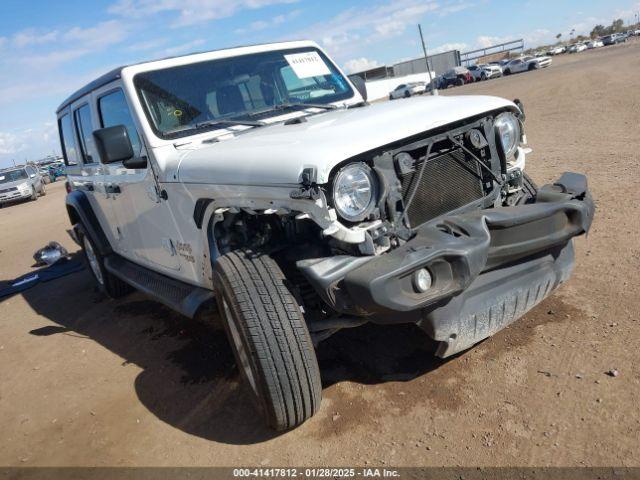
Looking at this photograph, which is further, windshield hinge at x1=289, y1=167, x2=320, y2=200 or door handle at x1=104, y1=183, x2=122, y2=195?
door handle at x1=104, y1=183, x2=122, y2=195

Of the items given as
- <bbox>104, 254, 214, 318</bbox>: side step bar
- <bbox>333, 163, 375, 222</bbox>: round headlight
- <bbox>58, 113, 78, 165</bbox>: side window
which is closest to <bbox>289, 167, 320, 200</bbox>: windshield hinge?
<bbox>333, 163, 375, 222</bbox>: round headlight

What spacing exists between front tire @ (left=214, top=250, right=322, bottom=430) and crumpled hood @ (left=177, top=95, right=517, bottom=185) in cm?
51

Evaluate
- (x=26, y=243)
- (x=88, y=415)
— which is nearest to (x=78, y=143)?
(x=88, y=415)

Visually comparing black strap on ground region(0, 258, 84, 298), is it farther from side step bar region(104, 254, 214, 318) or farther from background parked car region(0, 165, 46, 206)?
background parked car region(0, 165, 46, 206)

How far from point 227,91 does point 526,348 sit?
9.09 feet

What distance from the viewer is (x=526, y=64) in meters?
43.4

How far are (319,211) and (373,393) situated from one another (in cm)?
130

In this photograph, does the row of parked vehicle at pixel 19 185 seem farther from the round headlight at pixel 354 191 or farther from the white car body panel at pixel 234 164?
the round headlight at pixel 354 191

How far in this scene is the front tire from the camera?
9.32ft

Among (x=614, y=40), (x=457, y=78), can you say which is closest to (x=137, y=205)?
(x=457, y=78)

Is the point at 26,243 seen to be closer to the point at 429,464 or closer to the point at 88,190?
the point at 88,190

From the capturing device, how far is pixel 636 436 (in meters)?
2.55

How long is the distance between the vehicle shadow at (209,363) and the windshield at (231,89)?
173cm

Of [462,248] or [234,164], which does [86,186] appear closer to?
[234,164]
